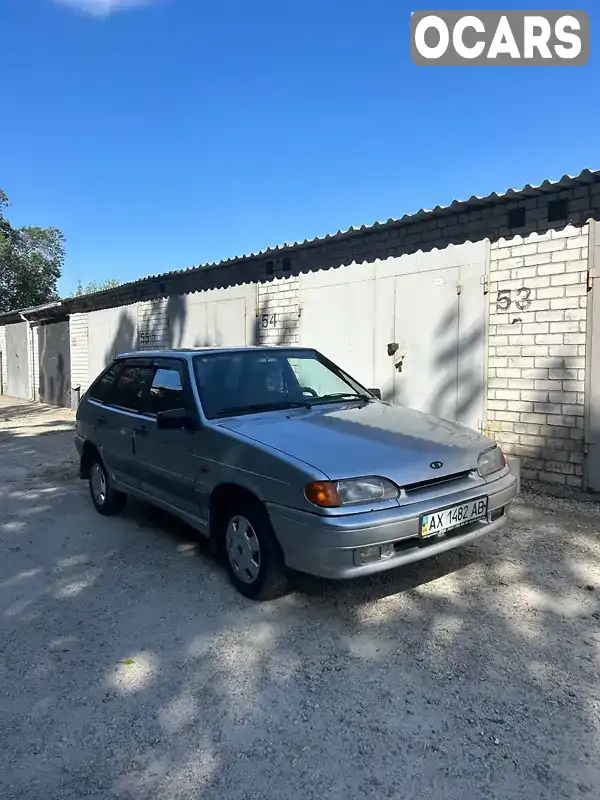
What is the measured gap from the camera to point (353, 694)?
8.43ft

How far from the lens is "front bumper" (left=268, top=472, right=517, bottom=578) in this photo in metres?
2.89

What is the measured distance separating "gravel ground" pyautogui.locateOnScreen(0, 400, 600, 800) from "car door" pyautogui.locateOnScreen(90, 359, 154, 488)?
0.79 m

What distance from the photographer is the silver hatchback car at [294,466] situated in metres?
2.98

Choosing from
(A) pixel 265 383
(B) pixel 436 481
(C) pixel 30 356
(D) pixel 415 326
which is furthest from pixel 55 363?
(B) pixel 436 481

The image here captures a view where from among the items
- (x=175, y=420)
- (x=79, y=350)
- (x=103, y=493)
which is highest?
(x=79, y=350)

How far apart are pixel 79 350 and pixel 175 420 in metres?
11.8

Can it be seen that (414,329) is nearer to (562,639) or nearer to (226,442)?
(226,442)

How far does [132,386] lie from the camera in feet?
16.5

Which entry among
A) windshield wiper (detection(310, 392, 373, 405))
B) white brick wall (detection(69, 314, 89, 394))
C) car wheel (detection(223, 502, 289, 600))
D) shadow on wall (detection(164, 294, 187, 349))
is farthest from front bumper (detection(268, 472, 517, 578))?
white brick wall (detection(69, 314, 89, 394))

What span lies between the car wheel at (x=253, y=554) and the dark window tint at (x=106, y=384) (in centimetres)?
239

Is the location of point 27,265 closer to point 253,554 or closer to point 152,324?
point 152,324

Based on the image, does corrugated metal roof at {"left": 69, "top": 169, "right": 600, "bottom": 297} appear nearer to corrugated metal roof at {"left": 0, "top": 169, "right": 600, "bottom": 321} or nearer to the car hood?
corrugated metal roof at {"left": 0, "top": 169, "right": 600, "bottom": 321}

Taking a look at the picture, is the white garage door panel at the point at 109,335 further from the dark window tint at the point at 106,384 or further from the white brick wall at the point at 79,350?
the dark window tint at the point at 106,384

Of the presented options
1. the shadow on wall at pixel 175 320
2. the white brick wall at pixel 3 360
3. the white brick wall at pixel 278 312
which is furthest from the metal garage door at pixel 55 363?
the white brick wall at pixel 278 312
